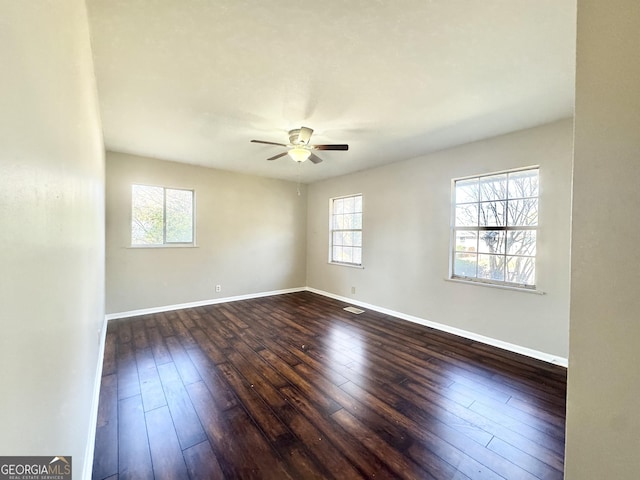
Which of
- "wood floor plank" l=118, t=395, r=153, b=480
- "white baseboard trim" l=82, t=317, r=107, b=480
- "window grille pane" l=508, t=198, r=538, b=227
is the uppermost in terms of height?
"window grille pane" l=508, t=198, r=538, b=227

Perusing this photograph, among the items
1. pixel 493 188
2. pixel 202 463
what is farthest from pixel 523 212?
pixel 202 463

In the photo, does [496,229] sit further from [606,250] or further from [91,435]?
[91,435]

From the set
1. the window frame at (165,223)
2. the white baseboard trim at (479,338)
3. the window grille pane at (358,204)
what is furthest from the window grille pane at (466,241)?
the window frame at (165,223)

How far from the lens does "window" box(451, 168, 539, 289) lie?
3.01 m

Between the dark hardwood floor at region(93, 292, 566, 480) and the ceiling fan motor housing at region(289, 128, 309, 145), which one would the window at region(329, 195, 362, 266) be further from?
the ceiling fan motor housing at region(289, 128, 309, 145)

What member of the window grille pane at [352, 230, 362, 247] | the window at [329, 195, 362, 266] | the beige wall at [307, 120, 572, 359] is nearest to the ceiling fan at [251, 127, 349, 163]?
the beige wall at [307, 120, 572, 359]

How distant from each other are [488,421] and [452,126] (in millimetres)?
2818

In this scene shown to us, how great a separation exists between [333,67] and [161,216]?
152 inches

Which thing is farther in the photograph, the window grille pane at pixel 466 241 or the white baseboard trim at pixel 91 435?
the window grille pane at pixel 466 241

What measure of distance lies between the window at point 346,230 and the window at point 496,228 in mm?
1862

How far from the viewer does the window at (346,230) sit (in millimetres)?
5121

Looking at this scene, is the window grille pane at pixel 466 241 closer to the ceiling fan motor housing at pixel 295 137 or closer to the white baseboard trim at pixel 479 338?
the white baseboard trim at pixel 479 338

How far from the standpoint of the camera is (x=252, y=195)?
5402 millimetres

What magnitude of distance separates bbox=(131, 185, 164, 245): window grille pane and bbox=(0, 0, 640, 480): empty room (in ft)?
0.11
